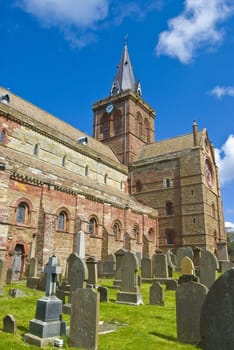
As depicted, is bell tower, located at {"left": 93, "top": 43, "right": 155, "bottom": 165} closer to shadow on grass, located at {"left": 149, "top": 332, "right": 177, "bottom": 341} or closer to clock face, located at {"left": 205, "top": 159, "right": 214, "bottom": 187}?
clock face, located at {"left": 205, "top": 159, "right": 214, "bottom": 187}

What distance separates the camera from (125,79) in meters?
42.4

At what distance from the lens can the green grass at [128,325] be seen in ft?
18.7

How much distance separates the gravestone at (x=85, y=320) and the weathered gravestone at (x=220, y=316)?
213 centimetres

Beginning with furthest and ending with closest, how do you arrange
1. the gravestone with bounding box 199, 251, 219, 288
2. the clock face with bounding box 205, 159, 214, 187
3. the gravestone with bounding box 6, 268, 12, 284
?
the clock face with bounding box 205, 159, 214, 187 → the gravestone with bounding box 6, 268, 12, 284 → the gravestone with bounding box 199, 251, 219, 288

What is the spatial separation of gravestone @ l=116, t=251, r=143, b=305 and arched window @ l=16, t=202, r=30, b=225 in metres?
8.94

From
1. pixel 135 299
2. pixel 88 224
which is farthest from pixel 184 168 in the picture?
pixel 135 299

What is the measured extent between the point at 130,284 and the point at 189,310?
4.34 meters

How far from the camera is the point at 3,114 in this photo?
2033 centimetres

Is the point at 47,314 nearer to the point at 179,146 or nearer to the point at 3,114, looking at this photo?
the point at 3,114

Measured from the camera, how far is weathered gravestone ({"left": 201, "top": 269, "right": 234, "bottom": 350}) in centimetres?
459

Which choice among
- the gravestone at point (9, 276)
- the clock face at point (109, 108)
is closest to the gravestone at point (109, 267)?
the gravestone at point (9, 276)

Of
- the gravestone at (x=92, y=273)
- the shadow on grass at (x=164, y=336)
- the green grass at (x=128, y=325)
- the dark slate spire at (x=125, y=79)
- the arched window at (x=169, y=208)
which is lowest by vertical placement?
the shadow on grass at (x=164, y=336)

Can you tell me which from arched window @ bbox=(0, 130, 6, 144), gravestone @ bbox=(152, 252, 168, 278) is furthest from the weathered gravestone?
arched window @ bbox=(0, 130, 6, 144)

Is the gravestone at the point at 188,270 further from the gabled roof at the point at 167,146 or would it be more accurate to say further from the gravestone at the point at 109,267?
the gabled roof at the point at 167,146
